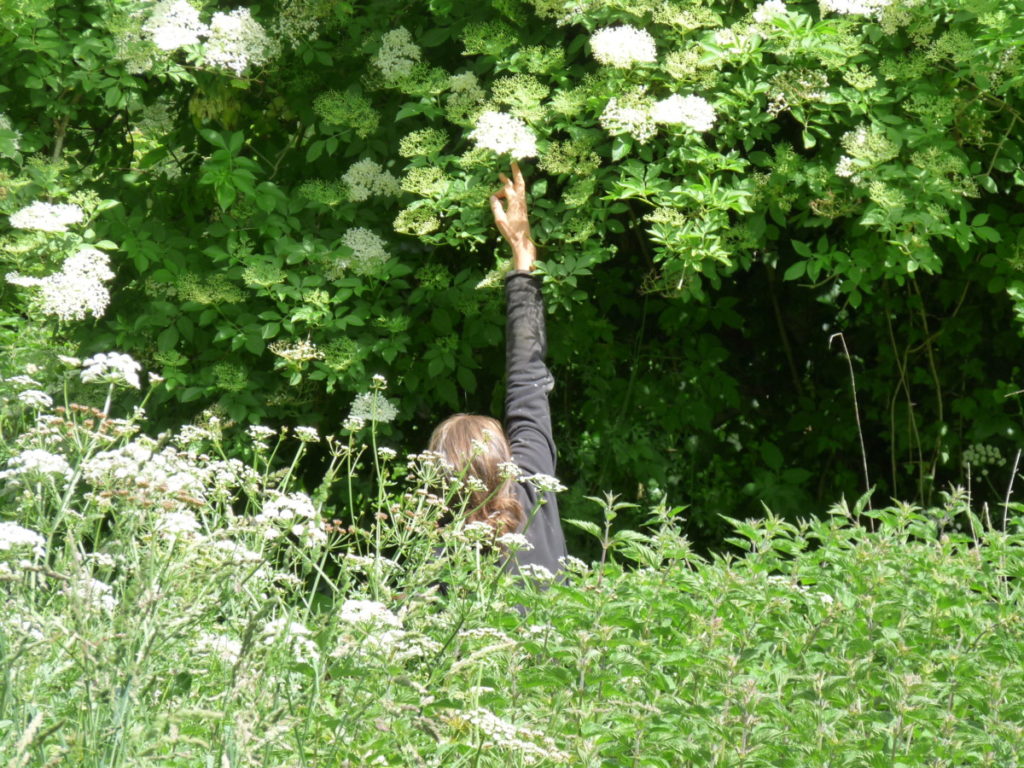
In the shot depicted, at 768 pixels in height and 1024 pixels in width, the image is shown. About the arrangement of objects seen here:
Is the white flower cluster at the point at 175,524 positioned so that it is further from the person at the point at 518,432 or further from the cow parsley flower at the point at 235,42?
the cow parsley flower at the point at 235,42

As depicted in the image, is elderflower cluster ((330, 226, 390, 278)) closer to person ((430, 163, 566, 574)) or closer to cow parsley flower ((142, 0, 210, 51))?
person ((430, 163, 566, 574))

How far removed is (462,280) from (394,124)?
0.57 meters

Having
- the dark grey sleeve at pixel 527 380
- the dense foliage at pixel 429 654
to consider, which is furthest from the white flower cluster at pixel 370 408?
the dense foliage at pixel 429 654

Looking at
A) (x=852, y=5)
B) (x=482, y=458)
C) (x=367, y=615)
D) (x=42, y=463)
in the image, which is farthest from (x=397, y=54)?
(x=367, y=615)

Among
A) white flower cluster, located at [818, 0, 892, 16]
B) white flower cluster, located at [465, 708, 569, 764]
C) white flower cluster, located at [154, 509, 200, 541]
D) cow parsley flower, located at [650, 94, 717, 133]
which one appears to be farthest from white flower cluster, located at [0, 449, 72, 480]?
white flower cluster, located at [818, 0, 892, 16]

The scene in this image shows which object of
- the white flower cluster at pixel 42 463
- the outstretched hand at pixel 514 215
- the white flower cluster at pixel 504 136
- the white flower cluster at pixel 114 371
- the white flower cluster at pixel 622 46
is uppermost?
the white flower cluster at pixel 622 46

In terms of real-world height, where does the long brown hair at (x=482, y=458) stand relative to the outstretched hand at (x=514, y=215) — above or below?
below

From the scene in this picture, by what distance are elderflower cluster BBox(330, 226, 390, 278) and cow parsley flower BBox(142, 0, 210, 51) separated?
74cm

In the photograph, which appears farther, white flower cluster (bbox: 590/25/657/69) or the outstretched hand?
the outstretched hand

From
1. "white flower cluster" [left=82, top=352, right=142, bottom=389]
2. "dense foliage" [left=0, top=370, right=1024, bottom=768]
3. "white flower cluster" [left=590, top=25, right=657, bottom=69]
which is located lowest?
"dense foliage" [left=0, top=370, right=1024, bottom=768]

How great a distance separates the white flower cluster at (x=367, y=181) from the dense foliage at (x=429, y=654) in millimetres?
1675

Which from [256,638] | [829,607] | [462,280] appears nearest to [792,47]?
[462,280]

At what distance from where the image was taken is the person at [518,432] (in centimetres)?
271

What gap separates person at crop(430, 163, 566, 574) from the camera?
8.89ft
